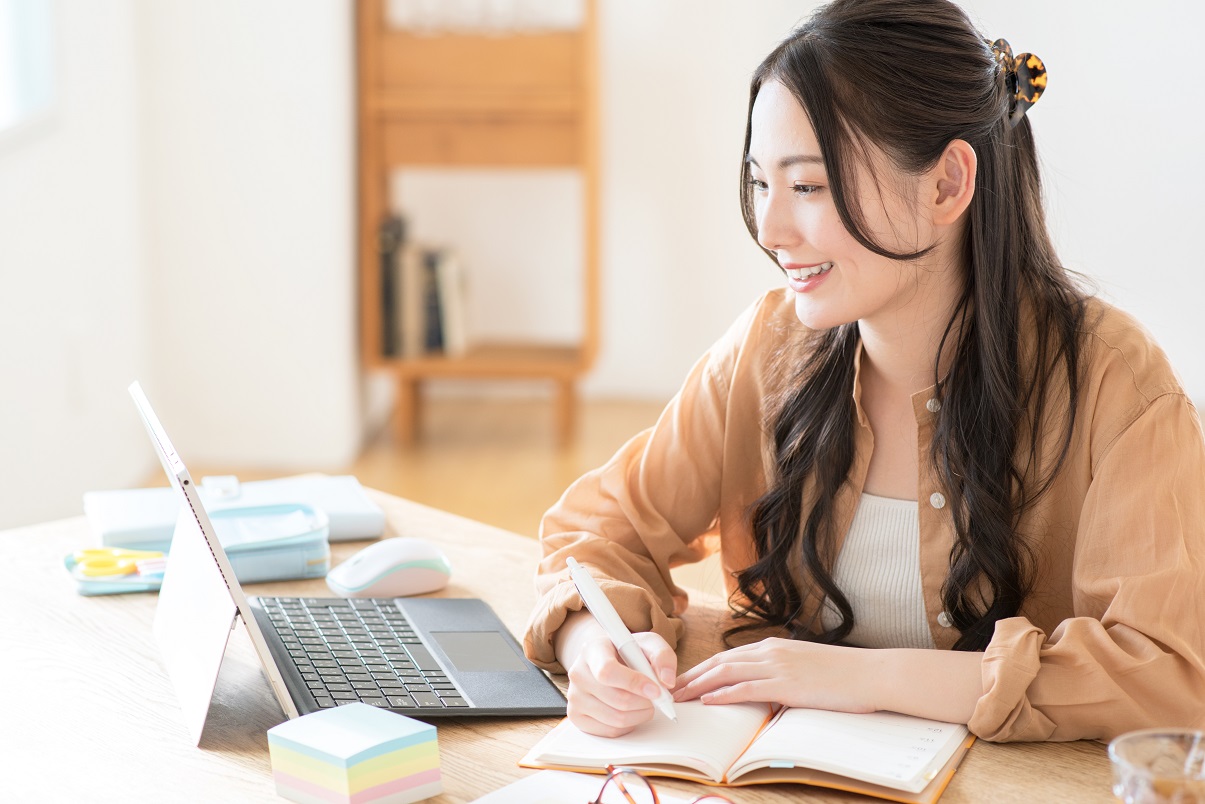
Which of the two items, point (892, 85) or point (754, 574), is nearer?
point (892, 85)

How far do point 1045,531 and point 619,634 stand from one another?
0.44 m

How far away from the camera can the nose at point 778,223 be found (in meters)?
1.24

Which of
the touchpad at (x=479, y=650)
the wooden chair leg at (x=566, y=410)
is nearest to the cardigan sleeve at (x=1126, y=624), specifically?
the touchpad at (x=479, y=650)

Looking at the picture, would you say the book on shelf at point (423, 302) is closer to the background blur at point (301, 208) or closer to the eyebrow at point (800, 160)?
the background blur at point (301, 208)

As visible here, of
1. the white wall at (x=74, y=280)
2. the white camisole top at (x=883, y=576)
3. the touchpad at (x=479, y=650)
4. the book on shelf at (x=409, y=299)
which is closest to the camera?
the touchpad at (x=479, y=650)

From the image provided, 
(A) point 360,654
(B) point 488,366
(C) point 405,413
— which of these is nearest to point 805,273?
(A) point 360,654

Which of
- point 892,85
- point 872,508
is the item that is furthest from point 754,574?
point 892,85

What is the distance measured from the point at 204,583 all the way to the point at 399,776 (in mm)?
272

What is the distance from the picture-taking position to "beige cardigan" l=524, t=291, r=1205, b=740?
1073 millimetres

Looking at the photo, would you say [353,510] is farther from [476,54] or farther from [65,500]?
[476,54]

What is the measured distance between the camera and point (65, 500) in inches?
124

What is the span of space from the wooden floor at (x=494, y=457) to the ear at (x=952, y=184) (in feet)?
6.97

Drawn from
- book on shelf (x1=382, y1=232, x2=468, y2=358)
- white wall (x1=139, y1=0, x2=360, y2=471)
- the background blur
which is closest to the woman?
the background blur

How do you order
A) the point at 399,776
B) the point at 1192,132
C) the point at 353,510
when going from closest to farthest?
the point at 399,776, the point at 353,510, the point at 1192,132
